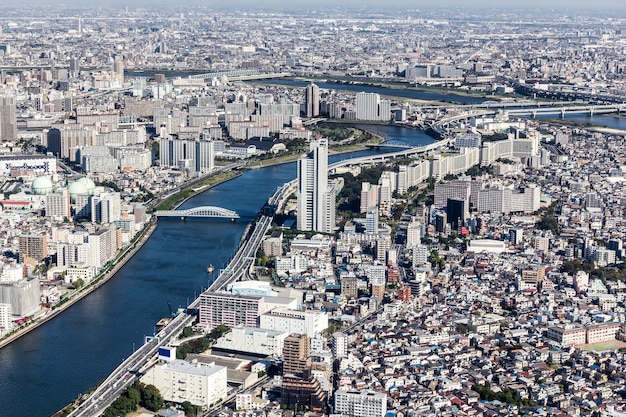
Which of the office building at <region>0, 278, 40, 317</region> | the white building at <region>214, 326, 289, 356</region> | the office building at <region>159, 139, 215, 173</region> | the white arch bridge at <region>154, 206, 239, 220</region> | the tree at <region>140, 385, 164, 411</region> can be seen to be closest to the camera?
the tree at <region>140, 385, 164, 411</region>

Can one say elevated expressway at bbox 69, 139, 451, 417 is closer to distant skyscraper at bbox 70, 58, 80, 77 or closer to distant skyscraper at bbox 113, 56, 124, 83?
distant skyscraper at bbox 113, 56, 124, 83

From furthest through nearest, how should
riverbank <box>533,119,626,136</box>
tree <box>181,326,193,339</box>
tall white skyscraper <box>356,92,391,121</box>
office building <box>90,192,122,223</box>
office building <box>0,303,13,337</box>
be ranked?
tall white skyscraper <box>356,92,391,121</box>
riverbank <box>533,119,626,136</box>
office building <box>90,192,122,223</box>
office building <box>0,303,13,337</box>
tree <box>181,326,193,339</box>

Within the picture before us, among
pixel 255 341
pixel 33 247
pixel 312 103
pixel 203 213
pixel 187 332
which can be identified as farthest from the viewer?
pixel 312 103

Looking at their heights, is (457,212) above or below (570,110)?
below

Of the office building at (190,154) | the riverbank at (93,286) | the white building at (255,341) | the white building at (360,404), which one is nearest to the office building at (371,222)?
the riverbank at (93,286)

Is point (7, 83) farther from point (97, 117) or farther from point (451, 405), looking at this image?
point (451, 405)

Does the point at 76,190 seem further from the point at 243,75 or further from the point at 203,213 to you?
the point at 243,75

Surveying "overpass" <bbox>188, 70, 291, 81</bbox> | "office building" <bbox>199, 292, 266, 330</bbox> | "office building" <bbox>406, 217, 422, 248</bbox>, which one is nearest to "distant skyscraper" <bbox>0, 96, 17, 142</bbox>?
"office building" <bbox>406, 217, 422, 248</bbox>

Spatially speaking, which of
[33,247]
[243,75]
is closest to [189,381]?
[33,247]
